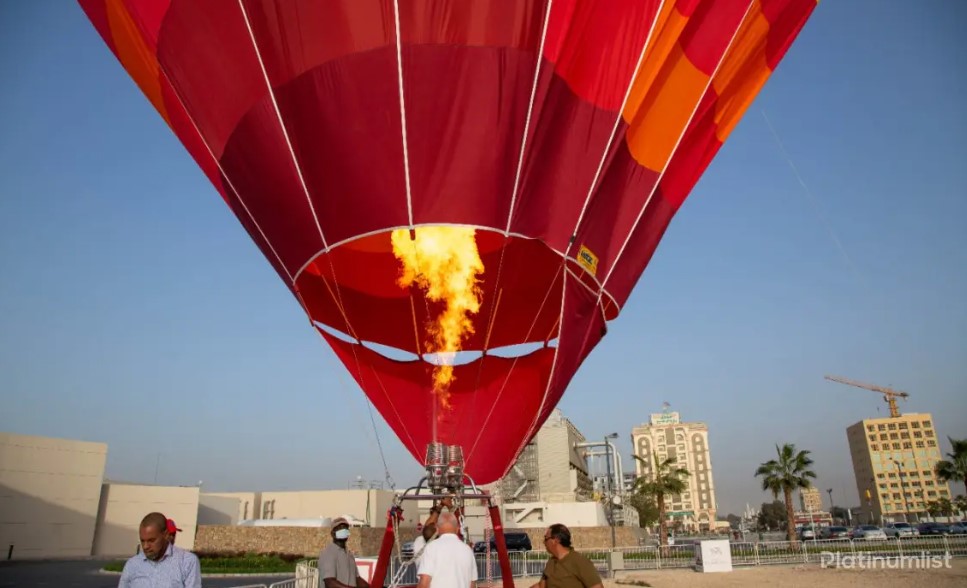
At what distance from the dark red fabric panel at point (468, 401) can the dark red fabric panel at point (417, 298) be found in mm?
437

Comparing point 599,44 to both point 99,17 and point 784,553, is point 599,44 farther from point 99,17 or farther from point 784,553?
point 784,553

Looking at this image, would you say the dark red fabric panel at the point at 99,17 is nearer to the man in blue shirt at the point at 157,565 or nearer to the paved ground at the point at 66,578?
the man in blue shirt at the point at 157,565

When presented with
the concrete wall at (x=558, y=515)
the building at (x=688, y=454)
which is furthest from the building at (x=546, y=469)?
the building at (x=688, y=454)

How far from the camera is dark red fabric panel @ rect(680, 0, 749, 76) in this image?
9.25m

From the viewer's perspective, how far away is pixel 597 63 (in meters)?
8.14

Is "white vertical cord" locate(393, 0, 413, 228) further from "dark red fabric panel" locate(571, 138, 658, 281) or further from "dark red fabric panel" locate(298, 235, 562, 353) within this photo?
"dark red fabric panel" locate(571, 138, 658, 281)

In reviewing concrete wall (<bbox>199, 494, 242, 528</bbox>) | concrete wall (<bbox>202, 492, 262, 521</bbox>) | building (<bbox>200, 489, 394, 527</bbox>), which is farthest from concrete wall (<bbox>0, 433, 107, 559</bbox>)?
concrete wall (<bbox>202, 492, 262, 521</bbox>)

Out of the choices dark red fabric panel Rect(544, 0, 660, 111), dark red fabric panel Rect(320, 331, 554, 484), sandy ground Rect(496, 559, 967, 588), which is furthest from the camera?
sandy ground Rect(496, 559, 967, 588)

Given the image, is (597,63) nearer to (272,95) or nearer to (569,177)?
(569,177)

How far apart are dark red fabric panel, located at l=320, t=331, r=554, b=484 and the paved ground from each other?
988 centimetres

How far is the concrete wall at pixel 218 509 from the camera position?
148ft

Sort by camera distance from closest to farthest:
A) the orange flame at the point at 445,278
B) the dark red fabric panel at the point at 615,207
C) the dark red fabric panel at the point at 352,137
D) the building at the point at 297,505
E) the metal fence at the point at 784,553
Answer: the dark red fabric panel at the point at 352,137, the dark red fabric panel at the point at 615,207, the orange flame at the point at 445,278, the metal fence at the point at 784,553, the building at the point at 297,505

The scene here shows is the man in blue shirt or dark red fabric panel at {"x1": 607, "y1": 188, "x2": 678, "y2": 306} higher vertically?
dark red fabric panel at {"x1": 607, "y1": 188, "x2": 678, "y2": 306}

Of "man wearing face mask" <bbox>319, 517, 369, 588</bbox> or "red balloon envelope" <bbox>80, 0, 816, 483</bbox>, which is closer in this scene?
"man wearing face mask" <bbox>319, 517, 369, 588</bbox>
